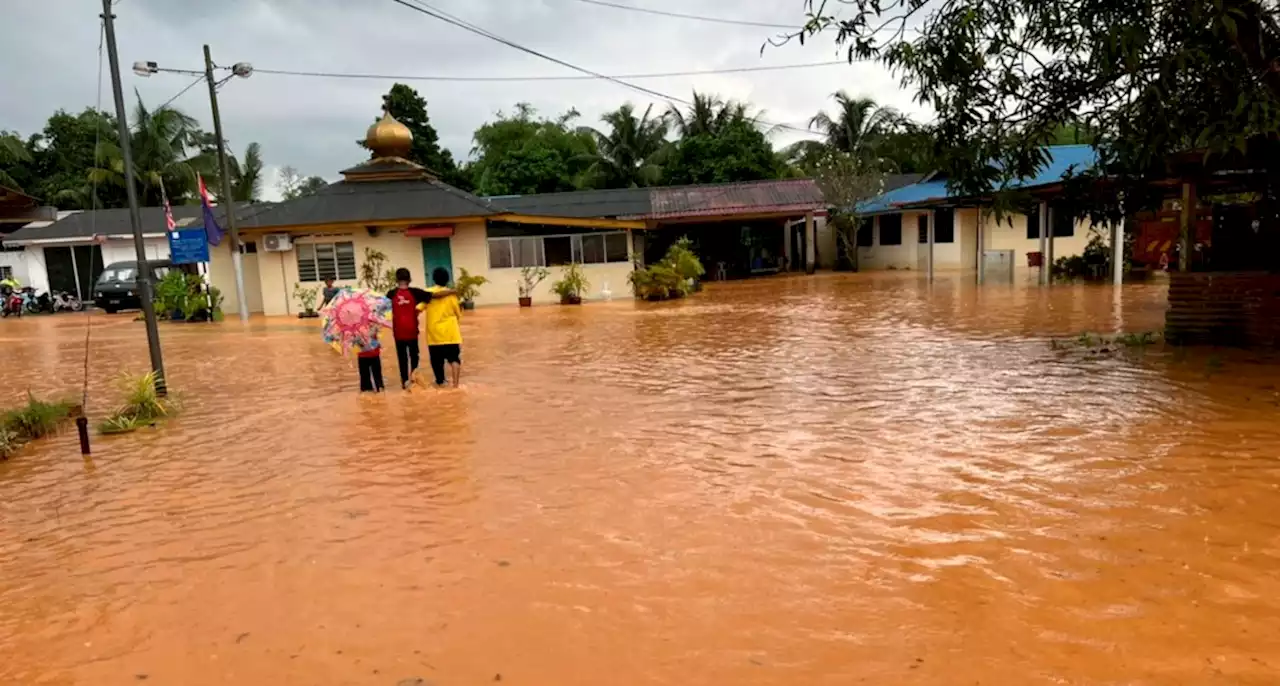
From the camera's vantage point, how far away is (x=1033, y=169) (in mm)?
9383

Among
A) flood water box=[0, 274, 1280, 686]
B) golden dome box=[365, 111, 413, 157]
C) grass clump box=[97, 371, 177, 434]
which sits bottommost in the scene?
flood water box=[0, 274, 1280, 686]

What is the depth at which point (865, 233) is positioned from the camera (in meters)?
35.5

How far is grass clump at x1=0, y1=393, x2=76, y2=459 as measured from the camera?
27.1 ft

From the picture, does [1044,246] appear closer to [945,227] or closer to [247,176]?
[945,227]

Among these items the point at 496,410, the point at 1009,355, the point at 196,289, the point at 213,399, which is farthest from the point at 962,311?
the point at 196,289

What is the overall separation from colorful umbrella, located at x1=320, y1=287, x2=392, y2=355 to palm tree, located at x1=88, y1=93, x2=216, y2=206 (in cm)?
3123

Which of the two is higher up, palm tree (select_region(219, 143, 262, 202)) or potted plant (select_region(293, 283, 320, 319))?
palm tree (select_region(219, 143, 262, 202))

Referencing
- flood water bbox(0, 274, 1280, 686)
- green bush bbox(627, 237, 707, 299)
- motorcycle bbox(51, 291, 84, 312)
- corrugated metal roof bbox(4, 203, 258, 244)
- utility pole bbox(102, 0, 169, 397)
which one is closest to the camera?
flood water bbox(0, 274, 1280, 686)

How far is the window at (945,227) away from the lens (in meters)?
31.9

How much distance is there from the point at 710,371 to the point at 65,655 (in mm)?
8013

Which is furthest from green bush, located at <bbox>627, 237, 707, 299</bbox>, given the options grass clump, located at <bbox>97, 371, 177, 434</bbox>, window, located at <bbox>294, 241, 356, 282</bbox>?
grass clump, located at <bbox>97, 371, 177, 434</bbox>

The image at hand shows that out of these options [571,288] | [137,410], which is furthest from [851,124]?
[137,410]

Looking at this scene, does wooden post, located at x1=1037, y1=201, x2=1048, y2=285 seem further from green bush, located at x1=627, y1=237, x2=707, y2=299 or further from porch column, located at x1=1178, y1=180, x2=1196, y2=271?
porch column, located at x1=1178, y1=180, x2=1196, y2=271

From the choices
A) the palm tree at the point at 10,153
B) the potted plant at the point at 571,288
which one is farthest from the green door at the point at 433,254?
the palm tree at the point at 10,153
